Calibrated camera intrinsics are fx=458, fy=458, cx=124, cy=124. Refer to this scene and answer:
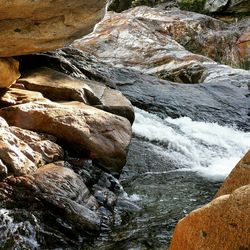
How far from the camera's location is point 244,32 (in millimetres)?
20328

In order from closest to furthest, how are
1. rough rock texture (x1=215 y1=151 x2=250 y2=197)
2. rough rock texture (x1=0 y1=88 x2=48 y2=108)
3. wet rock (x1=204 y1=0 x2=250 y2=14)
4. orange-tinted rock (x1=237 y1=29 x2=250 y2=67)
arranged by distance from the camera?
1. rough rock texture (x1=215 y1=151 x2=250 y2=197)
2. rough rock texture (x1=0 y1=88 x2=48 y2=108)
3. orange-tinted rock (x1=237 y1=29 x2=250 y2=67)
4. wet rock (x1=204 y1=0 x2=250 y2=14)

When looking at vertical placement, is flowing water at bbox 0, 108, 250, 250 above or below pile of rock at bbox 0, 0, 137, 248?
below

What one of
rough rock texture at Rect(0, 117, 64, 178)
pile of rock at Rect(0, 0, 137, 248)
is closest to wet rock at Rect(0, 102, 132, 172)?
pile of rock at Rect(0, 0, 137, 248)

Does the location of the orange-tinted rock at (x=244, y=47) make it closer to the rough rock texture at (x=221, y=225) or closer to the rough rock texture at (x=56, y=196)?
the rough rock texture at (x=56, y=196)

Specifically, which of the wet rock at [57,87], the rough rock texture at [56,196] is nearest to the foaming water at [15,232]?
the rough rock texture at [56,196]

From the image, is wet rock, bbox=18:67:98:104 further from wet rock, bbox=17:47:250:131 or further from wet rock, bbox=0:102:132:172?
wet rock, bbox=17:47:250:131

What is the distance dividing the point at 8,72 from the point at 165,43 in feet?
34.2

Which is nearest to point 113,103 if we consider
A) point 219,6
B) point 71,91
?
point 71,91

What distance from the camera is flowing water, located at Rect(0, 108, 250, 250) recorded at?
4855 millimetres

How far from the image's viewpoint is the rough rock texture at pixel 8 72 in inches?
283

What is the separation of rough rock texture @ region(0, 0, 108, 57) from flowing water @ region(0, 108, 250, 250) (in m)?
2.34

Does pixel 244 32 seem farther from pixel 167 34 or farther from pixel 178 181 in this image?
pixel 178 181

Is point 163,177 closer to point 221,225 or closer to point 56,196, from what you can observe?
point 56,196

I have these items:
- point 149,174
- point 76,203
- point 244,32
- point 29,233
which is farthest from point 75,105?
point 244,32
